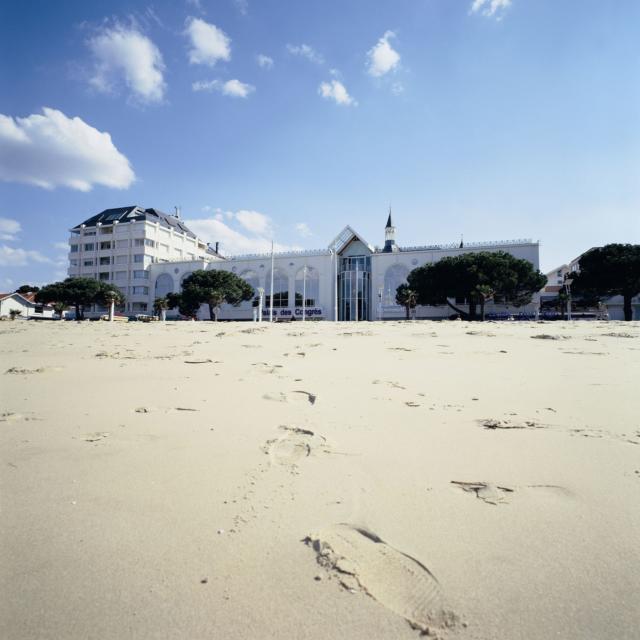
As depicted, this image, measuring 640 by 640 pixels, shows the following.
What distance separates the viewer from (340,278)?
2731 inches

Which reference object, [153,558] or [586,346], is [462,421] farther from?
[586,346]

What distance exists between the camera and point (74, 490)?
8.07ft

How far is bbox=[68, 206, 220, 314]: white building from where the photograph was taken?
76688 millimetres

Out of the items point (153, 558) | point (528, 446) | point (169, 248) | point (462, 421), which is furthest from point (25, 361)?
point (169, 248)

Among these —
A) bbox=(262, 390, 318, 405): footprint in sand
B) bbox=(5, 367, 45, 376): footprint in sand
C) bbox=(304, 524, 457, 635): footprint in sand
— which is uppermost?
bbox=(5, 367, 45, 376): footprint in sand

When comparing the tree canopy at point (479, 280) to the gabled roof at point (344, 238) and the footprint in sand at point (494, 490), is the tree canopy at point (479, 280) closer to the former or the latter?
the gabled roof at point (344, 238)

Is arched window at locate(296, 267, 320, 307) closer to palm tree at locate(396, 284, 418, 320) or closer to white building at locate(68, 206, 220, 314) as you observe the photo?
palm tree at locate(396, 284, 418, 320)

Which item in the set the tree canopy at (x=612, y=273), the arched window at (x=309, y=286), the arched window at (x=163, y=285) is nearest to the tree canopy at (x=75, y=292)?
the arched window at (x=163, y=285)

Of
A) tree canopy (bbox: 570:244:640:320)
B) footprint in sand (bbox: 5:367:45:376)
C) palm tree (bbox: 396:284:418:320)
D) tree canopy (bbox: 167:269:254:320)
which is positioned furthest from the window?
footprint in sand (bbox: 5:367:45:376)

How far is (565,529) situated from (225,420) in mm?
3017

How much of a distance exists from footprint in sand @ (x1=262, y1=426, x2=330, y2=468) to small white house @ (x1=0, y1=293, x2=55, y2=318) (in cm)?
8551

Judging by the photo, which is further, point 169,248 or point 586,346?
point 169,248

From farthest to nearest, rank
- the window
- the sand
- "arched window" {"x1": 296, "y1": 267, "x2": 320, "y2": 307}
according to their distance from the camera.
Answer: the window < "arched window" {"x1": 296, "y1": 267, "x2": 320, "y2": 307} < the sand

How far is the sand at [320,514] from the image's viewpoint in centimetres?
154
